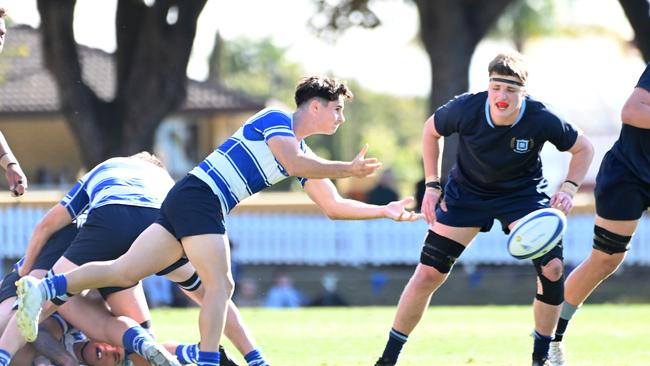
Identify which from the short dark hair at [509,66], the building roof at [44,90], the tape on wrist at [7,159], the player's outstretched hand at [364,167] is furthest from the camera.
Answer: the building roof at [44,90]

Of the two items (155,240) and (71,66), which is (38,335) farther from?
(71,66)

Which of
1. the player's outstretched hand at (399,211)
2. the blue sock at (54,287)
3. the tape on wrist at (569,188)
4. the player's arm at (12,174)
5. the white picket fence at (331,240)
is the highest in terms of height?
the tape on wrist at (569,188)

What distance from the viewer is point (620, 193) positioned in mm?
8523

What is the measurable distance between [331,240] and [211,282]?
44.8 ft

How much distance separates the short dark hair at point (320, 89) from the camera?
7551 millimetres

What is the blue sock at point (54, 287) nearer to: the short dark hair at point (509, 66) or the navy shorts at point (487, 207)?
the navy shorts at point (487, 207)

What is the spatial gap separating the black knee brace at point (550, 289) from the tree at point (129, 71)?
14335 millimetres

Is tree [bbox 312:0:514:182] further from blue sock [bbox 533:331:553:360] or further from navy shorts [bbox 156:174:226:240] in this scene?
navy shorts [bbox 156:174:226:240]

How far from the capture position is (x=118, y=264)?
739 cm

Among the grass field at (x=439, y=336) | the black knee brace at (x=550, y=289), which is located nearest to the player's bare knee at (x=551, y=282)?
the black knee brace at (x=550, y=289)

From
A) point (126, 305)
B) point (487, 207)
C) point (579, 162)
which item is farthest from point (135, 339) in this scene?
point (579, 162)

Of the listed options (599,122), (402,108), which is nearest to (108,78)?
(599,122)

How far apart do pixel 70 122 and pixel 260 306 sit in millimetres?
5493

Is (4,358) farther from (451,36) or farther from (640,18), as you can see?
(640,18)
